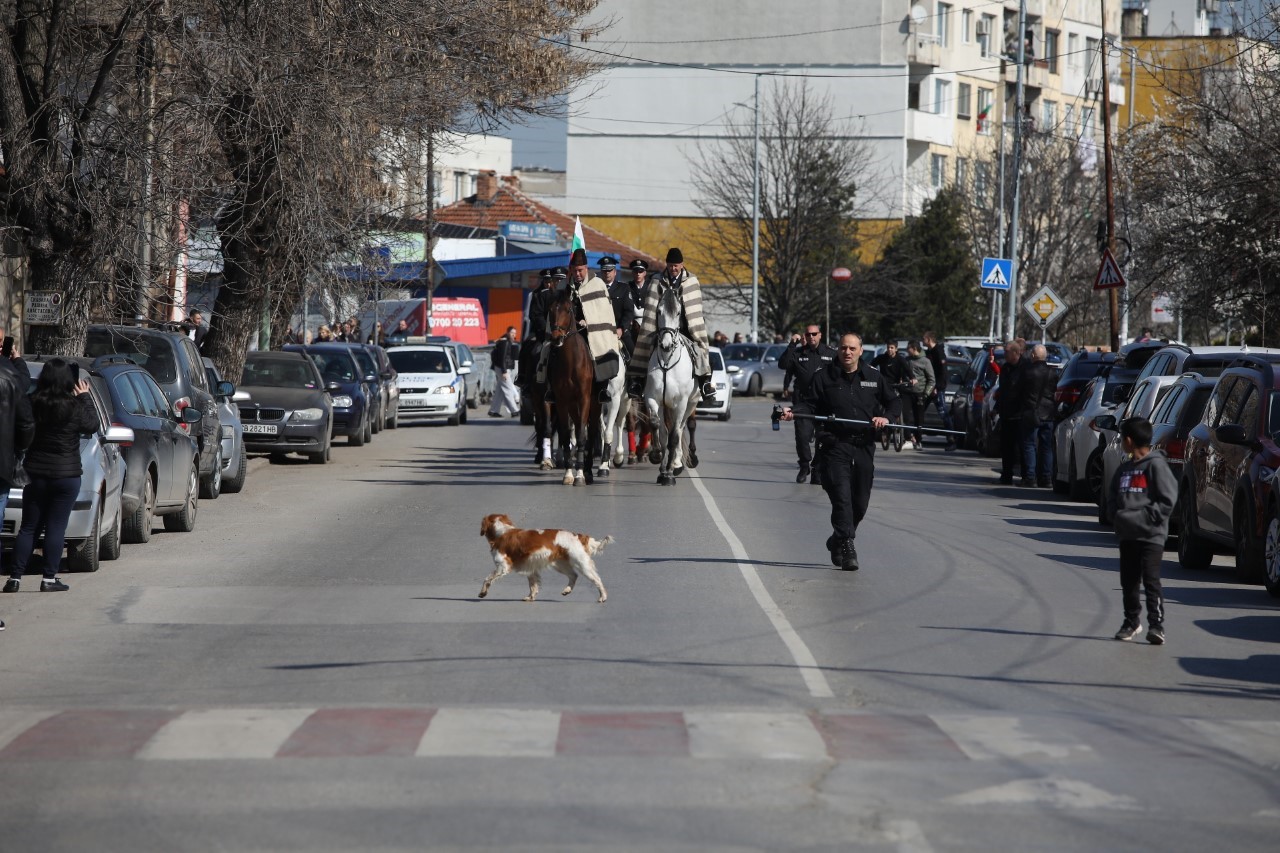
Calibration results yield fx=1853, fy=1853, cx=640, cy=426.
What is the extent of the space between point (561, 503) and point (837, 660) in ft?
31.8

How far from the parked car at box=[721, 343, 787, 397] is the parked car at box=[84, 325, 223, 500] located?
36.5 metres

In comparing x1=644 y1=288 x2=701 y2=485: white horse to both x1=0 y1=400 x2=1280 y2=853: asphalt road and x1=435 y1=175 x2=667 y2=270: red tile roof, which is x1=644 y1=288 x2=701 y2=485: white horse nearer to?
x1=0 y1=400 x2=1280 y2=853: asphalt road

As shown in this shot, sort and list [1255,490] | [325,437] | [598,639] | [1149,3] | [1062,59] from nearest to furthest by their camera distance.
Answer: [598,639]
[1255,490]
[325,437]
[1062,59]
[1149,3]

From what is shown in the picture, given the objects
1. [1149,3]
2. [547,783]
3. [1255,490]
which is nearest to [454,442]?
[1255,490]

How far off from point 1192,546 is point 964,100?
2634 inches

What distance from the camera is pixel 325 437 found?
26797 millimetres

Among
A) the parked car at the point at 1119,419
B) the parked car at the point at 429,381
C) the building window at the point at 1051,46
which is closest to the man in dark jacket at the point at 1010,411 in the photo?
the parked car at the point at 1119,419

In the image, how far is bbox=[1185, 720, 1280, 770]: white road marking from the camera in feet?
25.9

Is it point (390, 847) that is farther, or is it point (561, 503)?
point (561, 503)

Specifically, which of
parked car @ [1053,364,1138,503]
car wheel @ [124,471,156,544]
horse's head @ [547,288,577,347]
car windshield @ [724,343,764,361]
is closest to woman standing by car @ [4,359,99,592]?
car wheel @ [124,471,156,544]

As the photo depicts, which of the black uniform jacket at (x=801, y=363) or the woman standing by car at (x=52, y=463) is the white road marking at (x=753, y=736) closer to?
the woman standing by car at (x=52, y=463)

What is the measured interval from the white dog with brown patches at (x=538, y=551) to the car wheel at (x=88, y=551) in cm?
361

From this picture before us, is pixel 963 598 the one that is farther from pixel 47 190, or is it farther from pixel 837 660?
pixel 47 190

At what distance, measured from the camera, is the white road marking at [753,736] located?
7.60m
